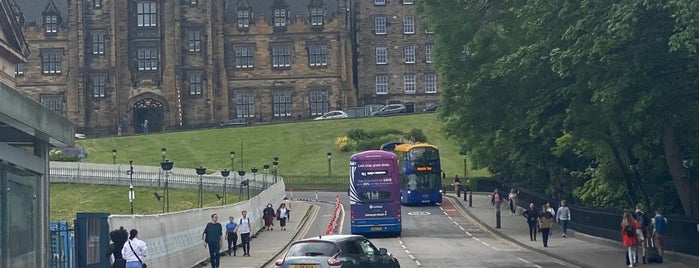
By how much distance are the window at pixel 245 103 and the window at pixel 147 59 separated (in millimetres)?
8529

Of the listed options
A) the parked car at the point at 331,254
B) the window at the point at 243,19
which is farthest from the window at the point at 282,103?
the parked car at the point at 331,254

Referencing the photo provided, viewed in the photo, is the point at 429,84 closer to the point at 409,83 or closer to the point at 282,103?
the point at 409,83

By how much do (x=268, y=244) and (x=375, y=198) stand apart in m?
6.03

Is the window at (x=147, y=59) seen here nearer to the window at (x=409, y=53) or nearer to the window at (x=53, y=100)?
the window at (x=53, y=100)

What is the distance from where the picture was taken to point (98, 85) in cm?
11350

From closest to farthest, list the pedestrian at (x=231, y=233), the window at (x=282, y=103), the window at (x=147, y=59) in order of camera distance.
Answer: the pedestrian at (x=231, y=233), the window at (x=147, y=59), the window at (x=282, y=103)

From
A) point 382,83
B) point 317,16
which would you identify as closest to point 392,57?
point 382,83

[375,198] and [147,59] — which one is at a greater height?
[147,59]

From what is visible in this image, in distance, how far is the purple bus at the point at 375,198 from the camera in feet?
170

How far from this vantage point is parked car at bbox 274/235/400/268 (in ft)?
85.3

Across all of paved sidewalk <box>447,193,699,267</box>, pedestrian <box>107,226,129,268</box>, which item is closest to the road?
paved sidewalk <box>447,193,699,267</box>

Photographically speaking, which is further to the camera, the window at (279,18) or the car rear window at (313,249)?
the window at (279,18)

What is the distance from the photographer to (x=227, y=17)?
117m

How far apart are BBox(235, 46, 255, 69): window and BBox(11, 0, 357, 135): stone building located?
0.37ft
